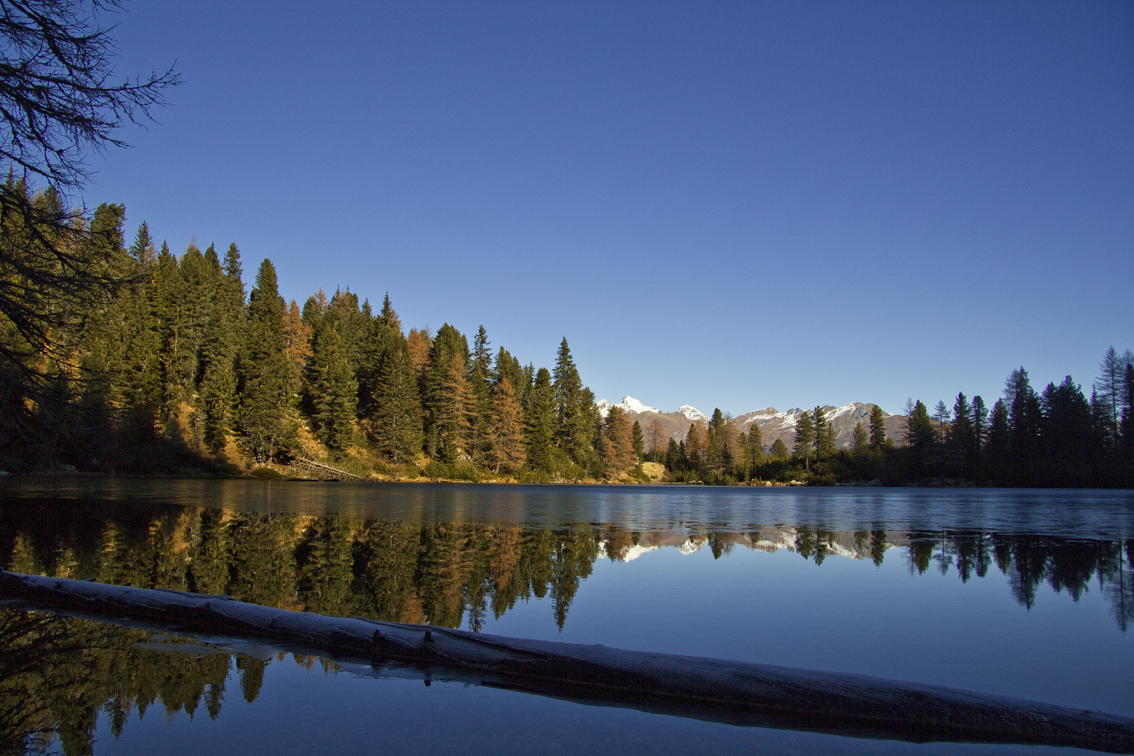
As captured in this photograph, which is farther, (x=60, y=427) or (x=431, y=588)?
(x=431, y=588)

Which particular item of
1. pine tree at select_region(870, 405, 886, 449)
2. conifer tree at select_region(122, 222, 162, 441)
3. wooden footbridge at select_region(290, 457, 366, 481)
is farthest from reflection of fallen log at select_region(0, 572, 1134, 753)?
pine tree at select_region(870, 405, 886, 449)

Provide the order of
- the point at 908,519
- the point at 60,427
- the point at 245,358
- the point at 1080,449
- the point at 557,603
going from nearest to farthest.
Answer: the point at 60,427, the point at 557,603, the point at 908,519, the point at 245,358, the point at 1080,449

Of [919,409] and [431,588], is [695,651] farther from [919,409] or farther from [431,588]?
[919,409]

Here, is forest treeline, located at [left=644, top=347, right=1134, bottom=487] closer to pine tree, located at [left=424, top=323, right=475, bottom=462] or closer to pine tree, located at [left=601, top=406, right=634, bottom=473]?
pine tree, located at [left=601, top=406, right=634, bottom=473]

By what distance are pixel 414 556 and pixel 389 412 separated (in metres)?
60.0

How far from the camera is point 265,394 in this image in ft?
200

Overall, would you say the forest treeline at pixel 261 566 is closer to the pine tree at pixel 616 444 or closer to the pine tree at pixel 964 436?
the pine tree at pixel 616 444

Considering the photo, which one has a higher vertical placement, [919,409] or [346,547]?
[919,409]

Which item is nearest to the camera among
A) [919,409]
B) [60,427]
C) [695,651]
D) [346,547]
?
[695,651]

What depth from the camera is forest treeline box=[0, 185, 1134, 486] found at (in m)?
56.7

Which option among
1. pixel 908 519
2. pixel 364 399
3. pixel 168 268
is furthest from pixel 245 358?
pixel 908 519

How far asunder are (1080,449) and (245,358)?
101m

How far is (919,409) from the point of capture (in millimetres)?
101312

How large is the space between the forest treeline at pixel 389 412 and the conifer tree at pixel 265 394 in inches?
6.6
